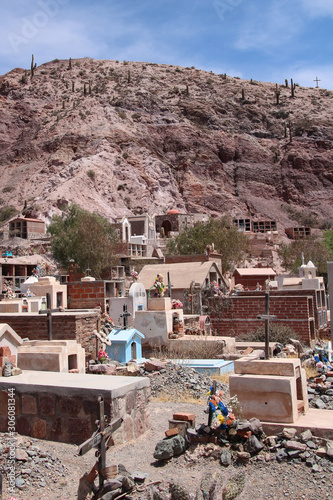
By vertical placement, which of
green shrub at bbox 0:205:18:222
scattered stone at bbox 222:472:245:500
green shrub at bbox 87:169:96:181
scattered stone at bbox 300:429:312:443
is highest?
green shrub at bbox 87:169:96:181

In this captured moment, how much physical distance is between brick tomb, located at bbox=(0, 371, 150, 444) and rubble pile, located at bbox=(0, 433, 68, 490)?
1.27ft

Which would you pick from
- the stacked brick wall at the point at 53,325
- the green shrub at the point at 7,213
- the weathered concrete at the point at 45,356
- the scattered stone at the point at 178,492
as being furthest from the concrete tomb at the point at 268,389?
the green shrub at the point at 7,213

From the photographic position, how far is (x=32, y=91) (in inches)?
3415

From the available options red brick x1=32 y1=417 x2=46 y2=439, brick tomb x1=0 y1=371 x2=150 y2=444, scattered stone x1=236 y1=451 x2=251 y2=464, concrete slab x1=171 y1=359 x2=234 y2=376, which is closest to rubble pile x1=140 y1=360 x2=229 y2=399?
concrete slab x1=171 y1=359 x2=234 y2=376

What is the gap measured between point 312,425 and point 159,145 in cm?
7122

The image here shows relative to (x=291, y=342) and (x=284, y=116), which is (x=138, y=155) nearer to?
(x=284, y=116)

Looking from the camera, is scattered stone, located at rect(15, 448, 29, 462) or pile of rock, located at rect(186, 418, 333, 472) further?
pile of rock, located at rect(186, 418, 333, 472)

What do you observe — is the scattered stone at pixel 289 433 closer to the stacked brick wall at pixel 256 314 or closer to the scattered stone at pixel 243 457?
the scattered stone at pixel 243 457

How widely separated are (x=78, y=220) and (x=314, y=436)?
36065mm

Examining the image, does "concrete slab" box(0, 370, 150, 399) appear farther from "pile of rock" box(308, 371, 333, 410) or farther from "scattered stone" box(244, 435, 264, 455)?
"pile of rock" box(308, 371, 333, 410)

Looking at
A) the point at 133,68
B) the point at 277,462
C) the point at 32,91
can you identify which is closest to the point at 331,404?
the point at 277,462

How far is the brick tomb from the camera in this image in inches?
235

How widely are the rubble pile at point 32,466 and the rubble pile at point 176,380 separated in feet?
15.8

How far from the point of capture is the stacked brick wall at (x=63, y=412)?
5.96 m
